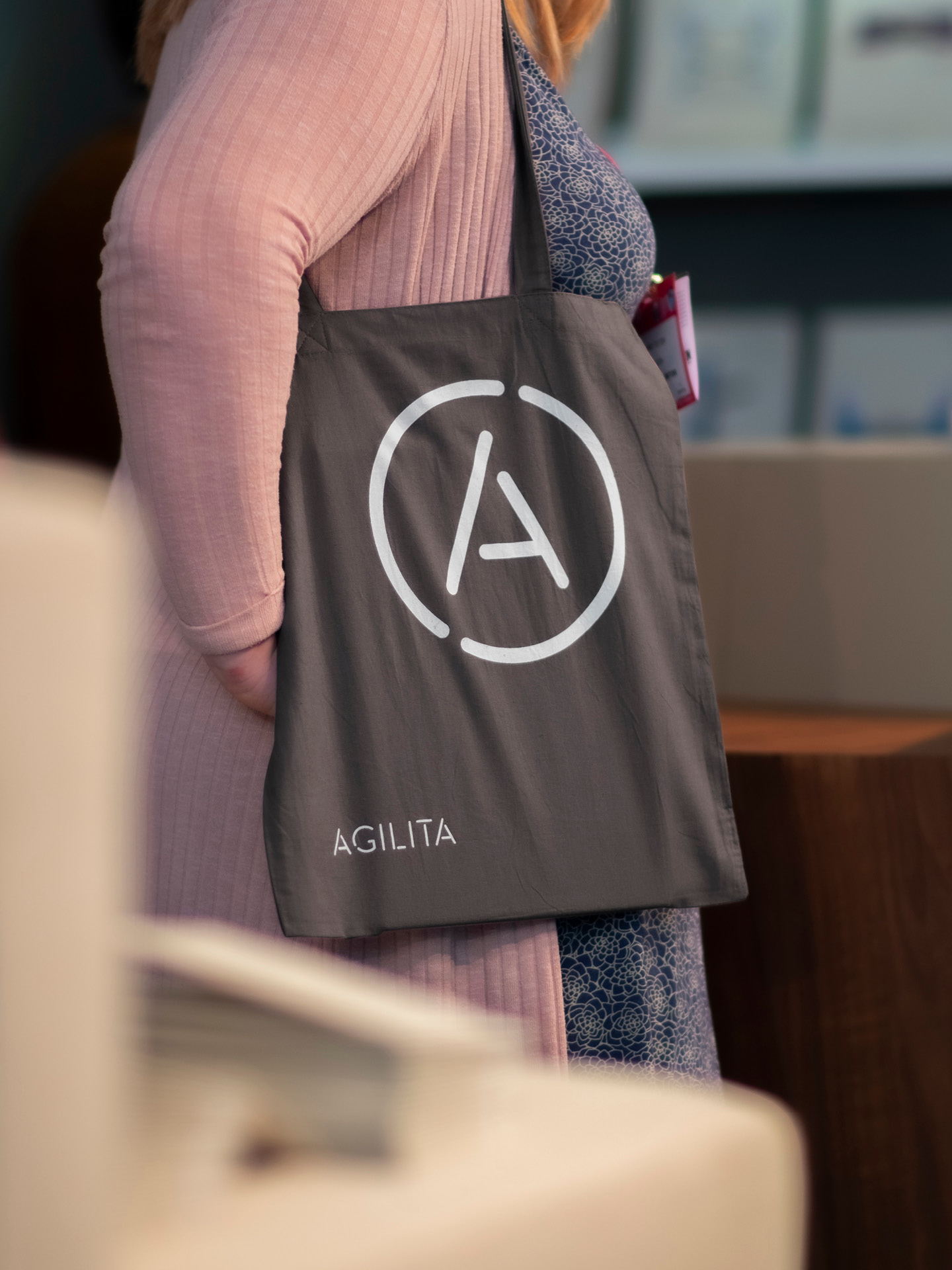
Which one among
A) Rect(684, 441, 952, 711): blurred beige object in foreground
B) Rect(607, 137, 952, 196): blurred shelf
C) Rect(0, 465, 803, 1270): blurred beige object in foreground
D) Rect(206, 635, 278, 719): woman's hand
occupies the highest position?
Rect(0, 465, 803, 1270): blurred beige object in foreground

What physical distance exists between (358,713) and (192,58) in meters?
0.37

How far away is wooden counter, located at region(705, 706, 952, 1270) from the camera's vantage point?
3.72 ft

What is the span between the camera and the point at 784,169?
104 inches

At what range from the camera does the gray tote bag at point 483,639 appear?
0.70 m

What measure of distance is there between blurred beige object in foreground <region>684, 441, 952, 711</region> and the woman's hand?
85 cm

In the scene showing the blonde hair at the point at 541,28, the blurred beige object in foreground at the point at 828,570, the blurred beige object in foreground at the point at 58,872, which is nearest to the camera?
the blurred beige object in foreground at the point at 58,872

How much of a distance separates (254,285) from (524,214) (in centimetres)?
18

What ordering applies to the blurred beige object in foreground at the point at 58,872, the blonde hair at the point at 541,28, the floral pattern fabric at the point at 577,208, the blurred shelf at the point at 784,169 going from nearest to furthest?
the blurred beige object in foreground at the point at 58,872
the floral pattern fabric at the point at 577,208
the blonde hair at the point at 541,28
the blurred shelf at the point at 784,169

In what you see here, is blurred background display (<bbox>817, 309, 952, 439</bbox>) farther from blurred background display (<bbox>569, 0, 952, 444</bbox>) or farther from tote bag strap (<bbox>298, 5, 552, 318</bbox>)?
tote bag strap (<bbox>298, 5, 552, 318</bbox>)

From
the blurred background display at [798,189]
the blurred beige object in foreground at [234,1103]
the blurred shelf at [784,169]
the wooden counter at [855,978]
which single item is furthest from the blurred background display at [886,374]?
the blurred beige object in foreground at [234,1103]

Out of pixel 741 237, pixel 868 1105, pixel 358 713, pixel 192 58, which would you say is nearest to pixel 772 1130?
pixel 358 713

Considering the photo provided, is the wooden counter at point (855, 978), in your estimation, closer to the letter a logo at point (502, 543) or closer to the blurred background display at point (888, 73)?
the letter a logo at point (502, 543)

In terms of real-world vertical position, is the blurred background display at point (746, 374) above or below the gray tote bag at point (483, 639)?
below

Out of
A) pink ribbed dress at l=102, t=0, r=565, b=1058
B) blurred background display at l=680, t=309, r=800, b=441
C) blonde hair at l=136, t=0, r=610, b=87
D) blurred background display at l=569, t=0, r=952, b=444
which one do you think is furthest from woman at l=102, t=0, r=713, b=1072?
blurred background display at l=680, t=309, r=800, b=441
